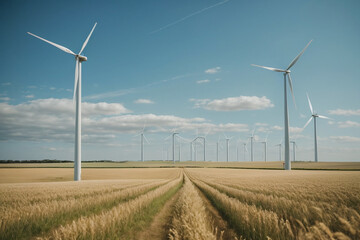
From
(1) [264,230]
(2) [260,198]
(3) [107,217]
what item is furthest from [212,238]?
(2) [260,198]

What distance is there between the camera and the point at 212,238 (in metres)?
5.45

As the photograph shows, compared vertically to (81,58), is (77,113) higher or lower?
lower

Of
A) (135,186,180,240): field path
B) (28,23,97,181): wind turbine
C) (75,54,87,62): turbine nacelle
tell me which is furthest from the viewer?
(75,54,87,62): turbine nacelle

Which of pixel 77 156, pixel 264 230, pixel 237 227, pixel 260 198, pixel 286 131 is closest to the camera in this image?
pixel 264 230

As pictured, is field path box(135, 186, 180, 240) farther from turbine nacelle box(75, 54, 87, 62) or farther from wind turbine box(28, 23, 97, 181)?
turbine nacelle box(75, 54, 87, 62)

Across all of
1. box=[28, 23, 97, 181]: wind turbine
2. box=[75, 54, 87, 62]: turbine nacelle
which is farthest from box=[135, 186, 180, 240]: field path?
box=[75, 54, 87, 62]: turbine nacelle

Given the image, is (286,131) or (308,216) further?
(286,131)

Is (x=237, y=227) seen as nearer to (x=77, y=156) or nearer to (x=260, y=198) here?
(x=260, y=198)

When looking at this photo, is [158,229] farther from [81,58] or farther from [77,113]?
[81,58]

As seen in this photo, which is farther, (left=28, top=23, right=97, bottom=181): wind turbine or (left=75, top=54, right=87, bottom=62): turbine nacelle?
(left=75, top=54, right=87, bottom=62): turbine nacelle

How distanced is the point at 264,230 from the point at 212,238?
78.6 inches

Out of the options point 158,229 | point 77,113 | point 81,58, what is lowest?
point 158,229

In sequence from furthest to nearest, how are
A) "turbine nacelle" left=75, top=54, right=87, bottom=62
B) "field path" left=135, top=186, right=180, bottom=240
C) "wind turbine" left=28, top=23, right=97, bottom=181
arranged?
"turbine nacelle" left=75, top=54, right=87, bottom=62 < "wind turbine" left=28, top=23, right=97, bottom=181 < "field path" left=135, top=186, right=180, bottom=240

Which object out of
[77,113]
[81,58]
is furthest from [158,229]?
[81,58]
